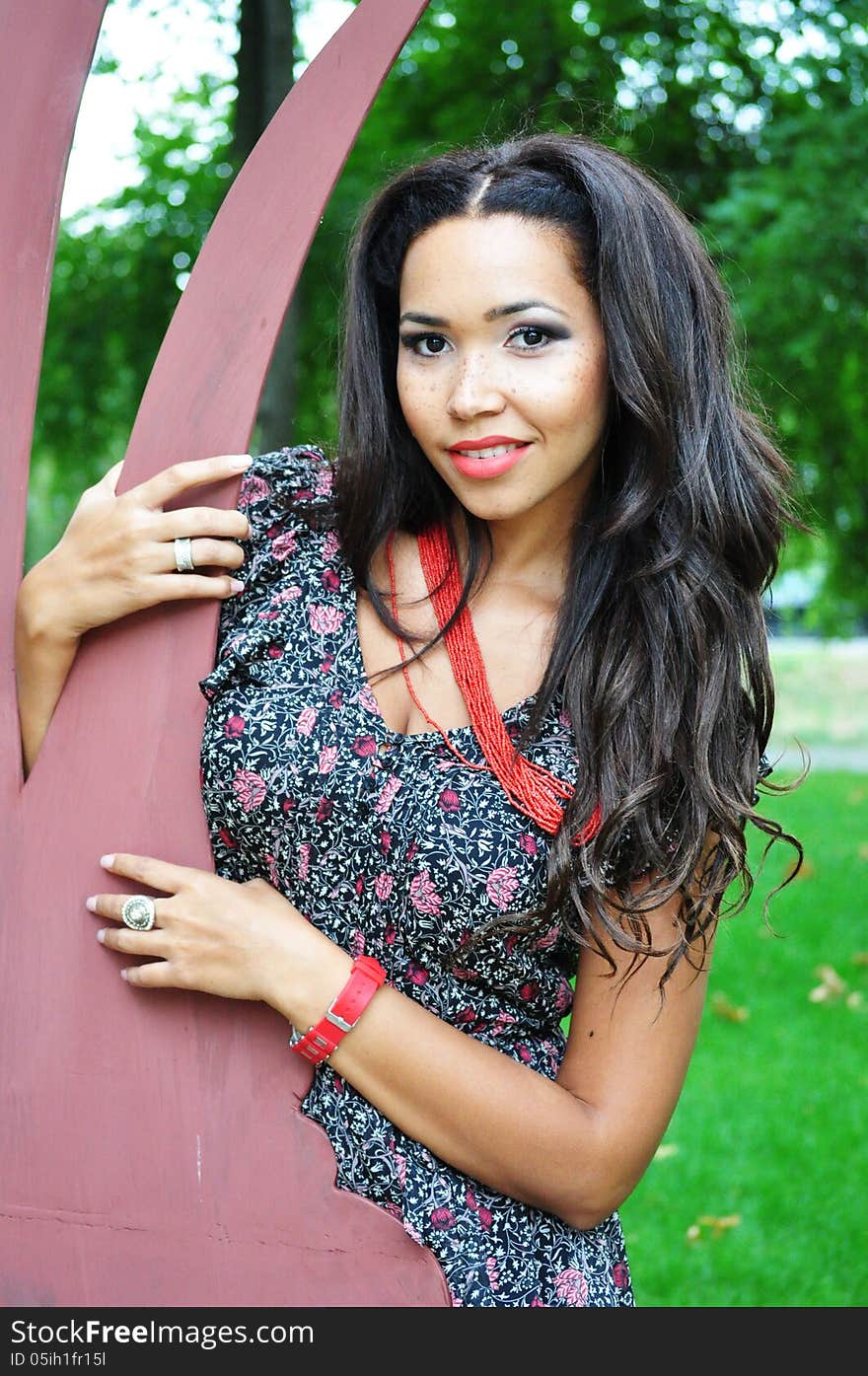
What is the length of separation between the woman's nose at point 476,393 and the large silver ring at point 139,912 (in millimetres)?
771

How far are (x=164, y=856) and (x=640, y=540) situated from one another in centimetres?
82

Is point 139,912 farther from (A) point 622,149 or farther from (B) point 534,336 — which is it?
(A) point 622,149

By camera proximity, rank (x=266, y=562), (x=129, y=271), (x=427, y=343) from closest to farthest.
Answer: (x=427, y=343), (x=266, y=562), (x=129, y=271)

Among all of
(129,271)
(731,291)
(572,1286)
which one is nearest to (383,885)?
(572,1286)

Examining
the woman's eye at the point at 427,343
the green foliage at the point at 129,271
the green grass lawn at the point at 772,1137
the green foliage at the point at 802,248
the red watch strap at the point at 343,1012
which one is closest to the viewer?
the red watch strap at the point at 343,1012

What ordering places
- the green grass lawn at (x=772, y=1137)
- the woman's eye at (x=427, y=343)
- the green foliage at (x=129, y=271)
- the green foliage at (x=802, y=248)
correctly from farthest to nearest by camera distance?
the green foliage at (x=129, y=271)
the green foliage at (x=802, y=248)
the green grass lawn at (x=772, y=1137)
the woman's eye at (x=427, y=343)

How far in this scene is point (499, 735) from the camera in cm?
206

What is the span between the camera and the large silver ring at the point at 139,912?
1.95 metres

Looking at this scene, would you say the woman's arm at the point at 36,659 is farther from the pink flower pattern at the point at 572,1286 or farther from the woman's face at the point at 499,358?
the pink flower pattern at the point at 572,1286

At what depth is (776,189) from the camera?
5.61 meters

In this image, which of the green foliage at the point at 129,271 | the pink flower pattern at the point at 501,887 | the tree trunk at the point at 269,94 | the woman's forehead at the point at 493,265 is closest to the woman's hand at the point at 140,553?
the woman's forehead at the point at 493,265

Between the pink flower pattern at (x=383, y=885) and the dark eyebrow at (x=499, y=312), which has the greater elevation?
the dark eyebrow at (x=499, y=312)

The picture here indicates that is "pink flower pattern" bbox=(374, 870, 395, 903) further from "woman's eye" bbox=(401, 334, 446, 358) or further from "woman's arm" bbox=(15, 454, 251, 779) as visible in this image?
"woman's eye" bbox=(401, 334, 446, 358)
